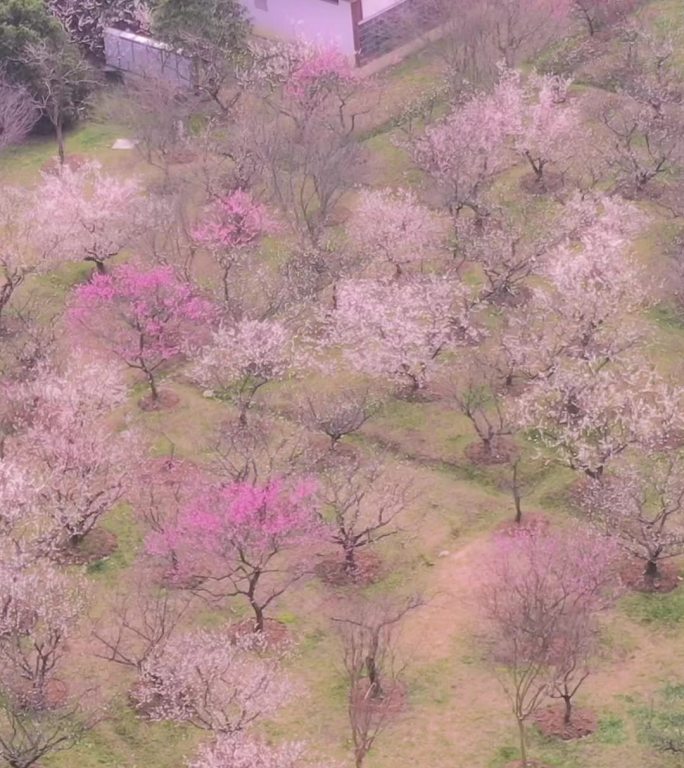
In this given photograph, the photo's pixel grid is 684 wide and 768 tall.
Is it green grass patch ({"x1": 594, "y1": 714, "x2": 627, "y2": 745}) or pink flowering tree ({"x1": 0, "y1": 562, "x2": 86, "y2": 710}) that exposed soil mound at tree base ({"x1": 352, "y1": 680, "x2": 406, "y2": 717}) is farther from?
pink flowering tree ({"x1": 0, "y1": 562, "x2": 86, "y2": 710})

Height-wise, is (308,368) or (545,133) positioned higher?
(545,133)

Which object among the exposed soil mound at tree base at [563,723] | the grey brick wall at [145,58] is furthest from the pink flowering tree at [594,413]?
the grey brick wall at [145,58]

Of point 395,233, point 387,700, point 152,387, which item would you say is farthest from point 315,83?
point 387,700

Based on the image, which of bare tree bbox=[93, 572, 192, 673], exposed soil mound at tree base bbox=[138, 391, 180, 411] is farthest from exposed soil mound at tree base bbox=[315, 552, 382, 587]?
exposed soil mound at tree base bbox=[138, 391, 180, 411]

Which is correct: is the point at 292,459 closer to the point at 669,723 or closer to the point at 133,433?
the point at 133,433

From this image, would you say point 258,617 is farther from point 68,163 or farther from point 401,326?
point 68,163

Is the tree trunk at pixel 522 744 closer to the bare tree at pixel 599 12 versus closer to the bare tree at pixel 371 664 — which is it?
the bare tree at pixel 371 664
